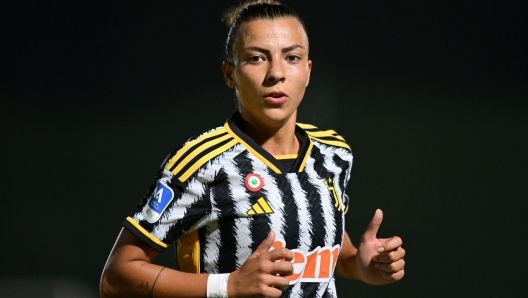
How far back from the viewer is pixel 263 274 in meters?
1.17

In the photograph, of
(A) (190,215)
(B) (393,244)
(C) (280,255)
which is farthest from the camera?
(B) (393,244)

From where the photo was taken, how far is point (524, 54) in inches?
106

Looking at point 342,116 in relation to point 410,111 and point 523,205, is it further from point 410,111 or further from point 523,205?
point 523,205

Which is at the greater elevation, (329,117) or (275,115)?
(329,117)

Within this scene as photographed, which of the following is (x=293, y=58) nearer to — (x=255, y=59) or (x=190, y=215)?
(x=255, y=59)

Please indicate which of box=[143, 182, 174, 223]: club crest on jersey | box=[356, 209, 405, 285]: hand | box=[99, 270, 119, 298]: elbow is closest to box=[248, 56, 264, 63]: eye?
box=[143, 182, 174, 223]: club crest on jersey

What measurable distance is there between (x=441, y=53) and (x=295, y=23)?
1.41 metres

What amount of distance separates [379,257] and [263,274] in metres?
0.37

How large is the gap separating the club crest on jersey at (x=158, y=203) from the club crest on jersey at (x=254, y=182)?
0.15m

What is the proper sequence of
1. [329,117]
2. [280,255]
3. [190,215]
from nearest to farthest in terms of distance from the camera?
[280,255] < [190,215] < [329,117]

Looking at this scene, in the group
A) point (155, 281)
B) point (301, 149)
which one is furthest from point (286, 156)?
point (155, 281)

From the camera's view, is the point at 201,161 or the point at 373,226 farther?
the point at 373,226

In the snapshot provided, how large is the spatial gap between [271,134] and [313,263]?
0.96 ft

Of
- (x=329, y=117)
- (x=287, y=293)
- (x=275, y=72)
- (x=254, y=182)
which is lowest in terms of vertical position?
(x=287, y=293)
